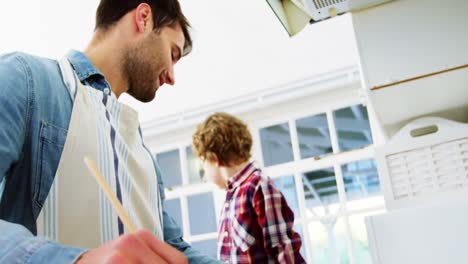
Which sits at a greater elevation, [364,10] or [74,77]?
[364,10]

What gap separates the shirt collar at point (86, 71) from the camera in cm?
89

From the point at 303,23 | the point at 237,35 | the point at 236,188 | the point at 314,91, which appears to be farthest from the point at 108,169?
the point at 314,91

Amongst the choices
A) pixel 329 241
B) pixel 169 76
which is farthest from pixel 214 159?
pixel 329 241

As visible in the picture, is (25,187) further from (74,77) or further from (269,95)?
(269,95)

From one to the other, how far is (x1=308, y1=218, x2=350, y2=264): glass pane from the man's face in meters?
2.00

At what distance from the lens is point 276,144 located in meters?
3.22

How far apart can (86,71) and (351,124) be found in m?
2.44

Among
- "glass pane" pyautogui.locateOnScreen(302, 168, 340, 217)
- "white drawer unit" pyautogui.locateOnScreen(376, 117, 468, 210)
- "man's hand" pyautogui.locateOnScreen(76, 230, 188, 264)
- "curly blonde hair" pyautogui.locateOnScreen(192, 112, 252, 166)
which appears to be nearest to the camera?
"man's hand" pyautogui.locateOnScreen(76, 230, 188, 264)

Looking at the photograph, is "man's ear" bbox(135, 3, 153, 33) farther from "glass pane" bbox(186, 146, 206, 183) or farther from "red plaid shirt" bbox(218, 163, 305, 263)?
"glass pane" bbox(186, 146, 206, 183)

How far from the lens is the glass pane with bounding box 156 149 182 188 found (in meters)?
3.65

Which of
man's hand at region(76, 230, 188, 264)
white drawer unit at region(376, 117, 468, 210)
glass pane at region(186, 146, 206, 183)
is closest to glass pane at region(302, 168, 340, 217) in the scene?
glass pane at region(186, 146, 206, 183)

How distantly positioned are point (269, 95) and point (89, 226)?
8.10 feet

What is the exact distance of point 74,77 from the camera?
826mm

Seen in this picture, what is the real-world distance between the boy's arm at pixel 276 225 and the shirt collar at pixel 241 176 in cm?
15
